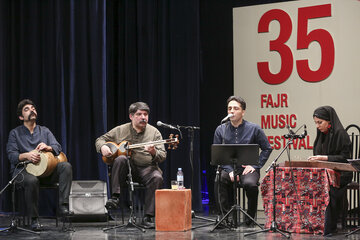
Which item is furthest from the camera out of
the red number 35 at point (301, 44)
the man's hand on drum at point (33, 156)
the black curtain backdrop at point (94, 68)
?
the black curtain backdrop at point (94, 68)

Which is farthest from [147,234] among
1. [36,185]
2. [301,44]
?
[301,44]

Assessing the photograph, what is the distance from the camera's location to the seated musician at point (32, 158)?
20.2 ft

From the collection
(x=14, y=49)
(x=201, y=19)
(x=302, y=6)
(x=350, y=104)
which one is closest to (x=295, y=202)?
(x=350, y=104)

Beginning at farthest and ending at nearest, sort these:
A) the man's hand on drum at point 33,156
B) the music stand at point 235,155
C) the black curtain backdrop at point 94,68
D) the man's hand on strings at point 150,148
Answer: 1. the black curtain backdrop at point 94,68
2. the man's hand on drum at point 33,156
3. the man's hand on strings at point 150,148
4. the music stand at point 235,155

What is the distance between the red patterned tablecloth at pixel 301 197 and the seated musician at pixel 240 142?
0.37 m

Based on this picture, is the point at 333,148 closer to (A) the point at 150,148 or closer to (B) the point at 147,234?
(A) the point at 150,148

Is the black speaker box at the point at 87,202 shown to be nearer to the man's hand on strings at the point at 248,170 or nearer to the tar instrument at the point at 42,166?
the tar instrument at the point at 42,166

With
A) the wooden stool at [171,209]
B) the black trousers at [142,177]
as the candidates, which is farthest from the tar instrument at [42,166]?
the wooden stool at [171,209]

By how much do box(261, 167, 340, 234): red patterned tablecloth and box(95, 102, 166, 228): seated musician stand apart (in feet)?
4.11

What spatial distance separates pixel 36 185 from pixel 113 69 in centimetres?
275

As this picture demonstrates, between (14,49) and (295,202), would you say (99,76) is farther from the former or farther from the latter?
(295,202)

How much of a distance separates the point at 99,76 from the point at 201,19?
186 centimetres

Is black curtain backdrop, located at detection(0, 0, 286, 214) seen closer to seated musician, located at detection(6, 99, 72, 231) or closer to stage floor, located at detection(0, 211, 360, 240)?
seated musician, located at detection(6, 99, 72, 231)

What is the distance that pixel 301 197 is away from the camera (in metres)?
5.62
